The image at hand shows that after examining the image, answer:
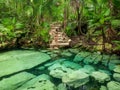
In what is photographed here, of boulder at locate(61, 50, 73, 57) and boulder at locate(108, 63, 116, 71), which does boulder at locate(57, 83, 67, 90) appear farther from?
boulder at locate(61, 50, 73, 57)

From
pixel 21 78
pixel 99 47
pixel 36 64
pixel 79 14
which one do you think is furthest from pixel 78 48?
pixel 21 78

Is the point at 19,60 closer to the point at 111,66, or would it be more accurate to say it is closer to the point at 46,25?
the point at 46,25

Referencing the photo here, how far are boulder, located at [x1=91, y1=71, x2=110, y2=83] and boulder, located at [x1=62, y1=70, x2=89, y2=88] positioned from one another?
145 millimetres

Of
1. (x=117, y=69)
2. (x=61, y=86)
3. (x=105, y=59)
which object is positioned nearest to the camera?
(x=61, y=86)

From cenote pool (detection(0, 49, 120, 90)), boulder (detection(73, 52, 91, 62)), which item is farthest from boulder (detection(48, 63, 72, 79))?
boulder (detection(73, 52, 91, 62))

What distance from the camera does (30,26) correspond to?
6371mm

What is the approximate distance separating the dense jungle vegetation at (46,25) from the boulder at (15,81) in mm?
1961

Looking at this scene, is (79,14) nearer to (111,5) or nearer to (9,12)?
(111,5)

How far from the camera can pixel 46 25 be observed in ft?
21.1

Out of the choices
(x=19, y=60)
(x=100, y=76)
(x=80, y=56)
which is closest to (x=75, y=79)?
(x=100, y=76)

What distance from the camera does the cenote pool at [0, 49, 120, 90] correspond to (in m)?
3.54

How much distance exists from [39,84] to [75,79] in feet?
2.02

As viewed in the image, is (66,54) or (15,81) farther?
(66,54)

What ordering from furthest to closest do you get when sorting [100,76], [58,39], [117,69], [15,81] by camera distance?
[58,39] < [117,69] < [100,76] < [15,81]
